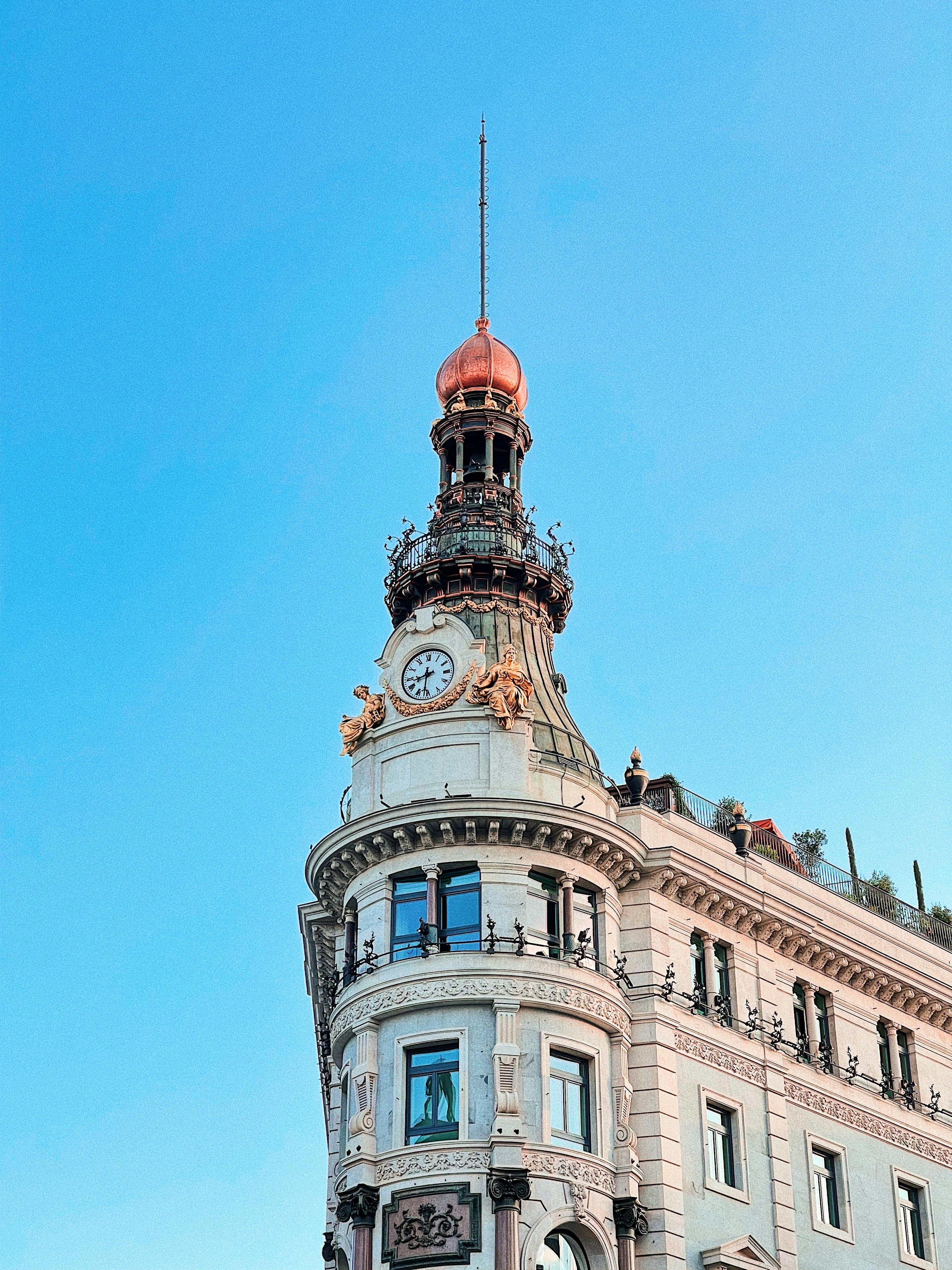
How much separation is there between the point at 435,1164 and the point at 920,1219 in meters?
19.3

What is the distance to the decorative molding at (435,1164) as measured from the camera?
44375mm

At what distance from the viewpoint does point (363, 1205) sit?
147ft

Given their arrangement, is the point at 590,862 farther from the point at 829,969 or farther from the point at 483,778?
the point at 829,969

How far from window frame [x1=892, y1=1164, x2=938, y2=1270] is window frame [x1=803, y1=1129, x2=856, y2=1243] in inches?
102

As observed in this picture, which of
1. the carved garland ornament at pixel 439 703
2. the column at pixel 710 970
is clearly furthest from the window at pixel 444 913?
the column at pixel 710 970

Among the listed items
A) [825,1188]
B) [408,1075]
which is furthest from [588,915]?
[825,1188]

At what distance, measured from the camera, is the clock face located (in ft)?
170

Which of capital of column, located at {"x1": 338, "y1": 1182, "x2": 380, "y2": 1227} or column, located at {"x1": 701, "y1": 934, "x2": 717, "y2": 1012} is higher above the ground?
column, located at {"x1": 701, "y1": 934, "x2": 717, "y2": 1012}

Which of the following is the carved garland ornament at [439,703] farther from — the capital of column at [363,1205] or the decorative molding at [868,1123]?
the decorative molding at [868,1123]

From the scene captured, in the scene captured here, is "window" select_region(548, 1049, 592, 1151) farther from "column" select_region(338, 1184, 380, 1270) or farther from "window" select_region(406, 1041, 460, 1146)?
"column" select_region(338, 1184, 380, 1270)


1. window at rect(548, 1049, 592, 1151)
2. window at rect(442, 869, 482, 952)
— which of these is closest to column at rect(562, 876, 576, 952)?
window at rect(442, 869, 482, 952)

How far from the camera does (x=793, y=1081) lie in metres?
53.4

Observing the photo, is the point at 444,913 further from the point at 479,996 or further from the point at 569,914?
the point at 569,914

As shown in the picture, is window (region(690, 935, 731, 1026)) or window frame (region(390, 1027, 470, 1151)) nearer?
window frame (region(390, 1027, 470, 1151))
